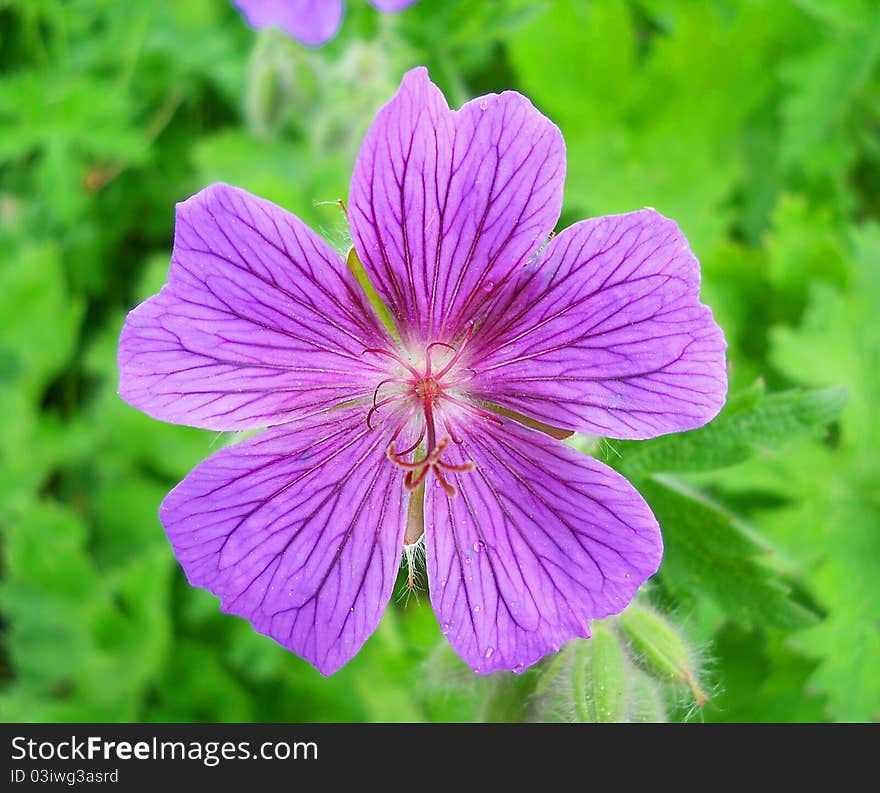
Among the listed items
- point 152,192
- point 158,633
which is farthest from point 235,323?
point 152,192

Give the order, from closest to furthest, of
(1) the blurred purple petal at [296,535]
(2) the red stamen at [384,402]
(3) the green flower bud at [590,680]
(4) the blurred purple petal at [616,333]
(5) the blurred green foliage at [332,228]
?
(4) the blurred purple petal at [616,333] < (1) the blurred purple petal at [296,535] < (2) the red stamen at [384,402] < (3) the green flower bud at [590,680] < (5) the blurred green foliage at [332,228]

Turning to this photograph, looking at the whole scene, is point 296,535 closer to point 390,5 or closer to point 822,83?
point 390,5

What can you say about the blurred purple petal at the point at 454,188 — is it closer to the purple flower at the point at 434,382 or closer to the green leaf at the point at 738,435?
the purple flower at the point at 434,382

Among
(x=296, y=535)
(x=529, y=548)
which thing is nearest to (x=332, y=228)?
(x=296, y=535)

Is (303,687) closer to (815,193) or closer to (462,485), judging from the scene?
(462,485)

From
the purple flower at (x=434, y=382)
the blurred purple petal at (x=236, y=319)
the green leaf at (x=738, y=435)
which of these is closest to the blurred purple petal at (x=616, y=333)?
the purple flower at (x=434, y=382)

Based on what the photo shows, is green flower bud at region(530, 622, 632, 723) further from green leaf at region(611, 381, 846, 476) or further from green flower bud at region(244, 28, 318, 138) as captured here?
green flower bud at region(244, 28, 318, 138)
